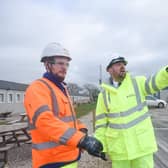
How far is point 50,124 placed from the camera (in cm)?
302

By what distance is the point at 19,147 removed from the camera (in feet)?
37.5

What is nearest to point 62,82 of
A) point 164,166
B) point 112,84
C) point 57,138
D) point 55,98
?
point 55,98

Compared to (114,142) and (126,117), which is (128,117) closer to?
(126,117)

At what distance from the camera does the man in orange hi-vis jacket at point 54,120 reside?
3.03m

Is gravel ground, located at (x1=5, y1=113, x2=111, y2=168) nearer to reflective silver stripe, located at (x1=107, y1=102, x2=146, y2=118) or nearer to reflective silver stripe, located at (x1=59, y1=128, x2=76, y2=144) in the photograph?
reflective silver stripe, located at (x1=107, y1=102, x2=146, y2=118)

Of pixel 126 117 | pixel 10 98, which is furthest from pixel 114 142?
pixel 10 98

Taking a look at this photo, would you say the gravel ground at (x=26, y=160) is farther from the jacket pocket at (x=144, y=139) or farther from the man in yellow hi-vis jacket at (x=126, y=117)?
the jacket pocket at (x=144, y=139)

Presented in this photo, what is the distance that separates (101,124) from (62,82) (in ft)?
4.04

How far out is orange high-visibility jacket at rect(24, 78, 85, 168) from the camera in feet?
9.93

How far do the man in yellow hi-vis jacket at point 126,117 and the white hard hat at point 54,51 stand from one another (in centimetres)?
113

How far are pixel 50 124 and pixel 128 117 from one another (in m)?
1.50

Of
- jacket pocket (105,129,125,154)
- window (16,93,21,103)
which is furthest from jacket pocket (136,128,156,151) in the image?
window (16,93,21,103)

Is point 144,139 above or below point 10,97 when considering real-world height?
below

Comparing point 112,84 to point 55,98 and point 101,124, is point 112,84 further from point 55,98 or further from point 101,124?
point 55,98
